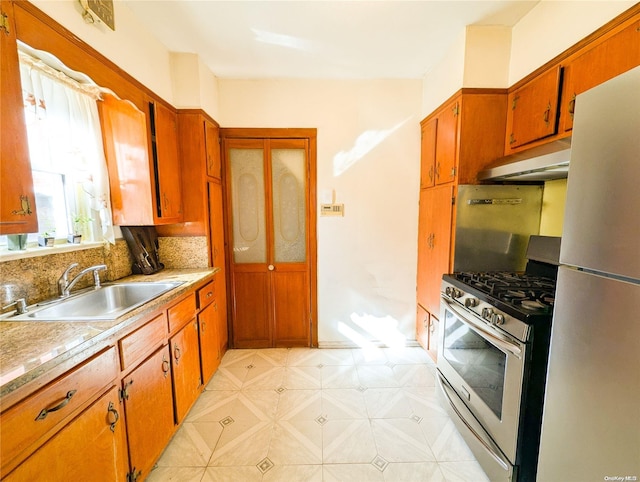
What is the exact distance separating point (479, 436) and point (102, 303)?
2.42 m

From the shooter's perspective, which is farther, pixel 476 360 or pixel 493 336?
pixel 476 360

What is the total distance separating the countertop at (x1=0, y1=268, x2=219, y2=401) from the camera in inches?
30.3

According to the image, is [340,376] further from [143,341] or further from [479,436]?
[143,341]

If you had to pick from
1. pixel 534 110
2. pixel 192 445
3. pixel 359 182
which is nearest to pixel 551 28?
pixel 534 110

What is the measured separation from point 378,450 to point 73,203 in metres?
2.55

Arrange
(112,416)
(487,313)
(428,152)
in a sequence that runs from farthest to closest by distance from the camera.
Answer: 1. (428,152)
2. (487,313)
3. (112,416)

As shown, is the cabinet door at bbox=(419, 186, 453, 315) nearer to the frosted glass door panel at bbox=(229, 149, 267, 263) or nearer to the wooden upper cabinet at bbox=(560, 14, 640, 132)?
the wooden upper cabinet at bbox=(560, 14, 640, 132)

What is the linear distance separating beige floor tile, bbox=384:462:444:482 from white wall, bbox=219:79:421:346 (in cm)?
129

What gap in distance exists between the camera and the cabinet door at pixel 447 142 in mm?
1953

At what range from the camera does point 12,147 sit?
0.99m

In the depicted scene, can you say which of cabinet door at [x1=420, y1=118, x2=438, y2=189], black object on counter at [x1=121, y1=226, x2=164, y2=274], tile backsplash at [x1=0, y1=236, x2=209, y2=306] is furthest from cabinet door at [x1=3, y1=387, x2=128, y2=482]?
cabinet door at [x1=420, y1=118, x2=438, y2=189]

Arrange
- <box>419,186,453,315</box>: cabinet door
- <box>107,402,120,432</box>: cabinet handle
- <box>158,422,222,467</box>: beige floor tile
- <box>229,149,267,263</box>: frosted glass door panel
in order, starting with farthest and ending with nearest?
<box>229,149,267,263</box>: frosted glass door panel
<box>419,186,453,315</box>: cabinet door
<box>158,422,222,467</box>: beige floor tile
<box>107,402,120,432</box>: cabinet handle

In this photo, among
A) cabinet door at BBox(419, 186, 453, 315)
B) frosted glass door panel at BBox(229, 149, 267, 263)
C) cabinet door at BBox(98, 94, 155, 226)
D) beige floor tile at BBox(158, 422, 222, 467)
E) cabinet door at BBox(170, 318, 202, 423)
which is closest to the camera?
beige floor tile at BBox(158, 422, 222, 467)

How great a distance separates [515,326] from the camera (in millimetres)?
1173
